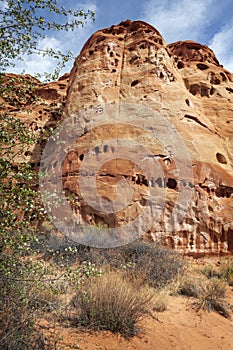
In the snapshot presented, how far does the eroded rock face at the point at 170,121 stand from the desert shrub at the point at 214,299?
13.5 ft

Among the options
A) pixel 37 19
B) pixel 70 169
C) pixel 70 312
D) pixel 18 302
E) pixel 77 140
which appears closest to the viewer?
pixel 18 302

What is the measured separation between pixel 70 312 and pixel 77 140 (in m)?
9.37

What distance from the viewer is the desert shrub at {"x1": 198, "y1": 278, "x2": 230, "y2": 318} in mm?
5355

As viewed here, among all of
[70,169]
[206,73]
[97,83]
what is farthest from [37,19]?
[206,73]

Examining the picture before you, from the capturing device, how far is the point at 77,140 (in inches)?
493

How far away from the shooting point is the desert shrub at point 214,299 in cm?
536

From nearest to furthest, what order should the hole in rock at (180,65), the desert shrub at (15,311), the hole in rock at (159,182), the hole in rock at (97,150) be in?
the desert shrub at (15,311) → the hole in rock at (159,182) → the hole in rock at (97,150) → the hole in rock at (180,65)

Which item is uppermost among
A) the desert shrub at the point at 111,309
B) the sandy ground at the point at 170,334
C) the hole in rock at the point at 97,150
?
the hole in rock at the point at 97,150

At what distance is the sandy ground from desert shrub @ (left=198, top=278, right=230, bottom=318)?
0.18 m

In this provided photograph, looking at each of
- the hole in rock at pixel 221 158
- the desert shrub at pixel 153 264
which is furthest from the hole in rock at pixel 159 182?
the hole in rock at pixel 221 158

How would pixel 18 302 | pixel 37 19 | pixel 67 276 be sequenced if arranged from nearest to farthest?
pixel 67 276 < pixel 18 302 < pixel 37 19

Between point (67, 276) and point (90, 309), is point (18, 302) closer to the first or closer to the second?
point (67, 276)

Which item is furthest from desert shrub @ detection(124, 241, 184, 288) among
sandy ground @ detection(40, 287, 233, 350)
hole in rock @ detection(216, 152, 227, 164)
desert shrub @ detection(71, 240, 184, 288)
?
hole in rock @ detection(216, 152, 227, 164)

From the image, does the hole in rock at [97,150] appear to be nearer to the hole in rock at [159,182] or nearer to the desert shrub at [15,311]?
the hole in rock at [159,182]
